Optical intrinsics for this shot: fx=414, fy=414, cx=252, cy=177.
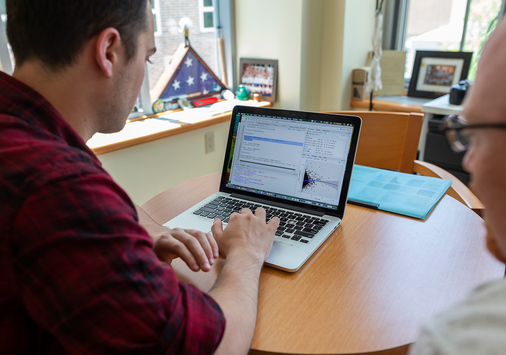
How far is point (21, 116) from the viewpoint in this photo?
24.1 inches

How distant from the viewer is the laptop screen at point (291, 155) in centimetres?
105

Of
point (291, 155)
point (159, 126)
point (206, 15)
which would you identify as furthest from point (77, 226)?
point (206, 15)

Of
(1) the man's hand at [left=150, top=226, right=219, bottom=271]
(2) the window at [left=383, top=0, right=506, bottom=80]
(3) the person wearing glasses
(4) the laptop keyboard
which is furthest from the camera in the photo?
(2) the window at [left=383, top=0, right=506, bottom=80]

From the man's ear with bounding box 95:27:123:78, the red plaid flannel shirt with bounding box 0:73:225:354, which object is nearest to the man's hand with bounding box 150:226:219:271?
the red plaid flannel shirt with bounding box 0:73:225:354

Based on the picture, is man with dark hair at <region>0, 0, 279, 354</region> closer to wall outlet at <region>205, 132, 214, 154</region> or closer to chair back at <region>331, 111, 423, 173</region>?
chair back at <region>331, 111, 423, 173</region>

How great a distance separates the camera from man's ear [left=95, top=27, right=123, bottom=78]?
669 mm

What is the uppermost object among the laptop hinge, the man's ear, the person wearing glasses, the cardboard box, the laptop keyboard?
the man's ear

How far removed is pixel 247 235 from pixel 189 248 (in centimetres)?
13

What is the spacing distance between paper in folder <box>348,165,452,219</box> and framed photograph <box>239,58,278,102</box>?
1.44 meters

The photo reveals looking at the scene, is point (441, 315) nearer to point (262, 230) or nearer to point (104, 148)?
point (262, 230)

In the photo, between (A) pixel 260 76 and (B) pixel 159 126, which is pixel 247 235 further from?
(A) pixel 260 76

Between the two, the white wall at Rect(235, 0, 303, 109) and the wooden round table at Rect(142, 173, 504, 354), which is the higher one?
the white wall at Rect(235, 0, 303, 109)

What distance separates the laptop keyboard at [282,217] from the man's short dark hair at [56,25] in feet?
1.84

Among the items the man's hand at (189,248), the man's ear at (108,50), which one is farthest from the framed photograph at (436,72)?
the man's ear at (108,50)
